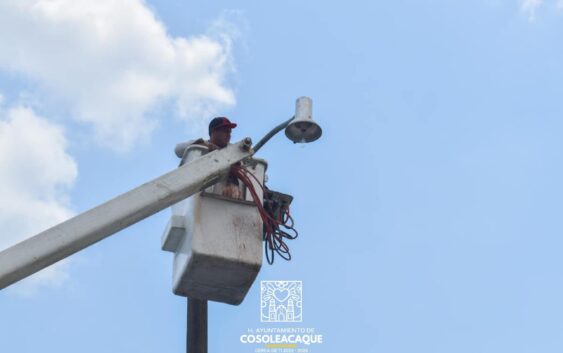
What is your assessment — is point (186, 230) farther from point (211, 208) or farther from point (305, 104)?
point (305, 104)

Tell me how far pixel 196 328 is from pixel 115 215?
2.46m

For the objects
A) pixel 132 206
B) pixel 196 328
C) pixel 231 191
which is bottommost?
pixel 196 328

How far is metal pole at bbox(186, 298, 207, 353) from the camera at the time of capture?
854 centimetres

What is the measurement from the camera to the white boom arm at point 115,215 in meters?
5.98

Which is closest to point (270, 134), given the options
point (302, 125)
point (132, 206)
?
point (302, 125)

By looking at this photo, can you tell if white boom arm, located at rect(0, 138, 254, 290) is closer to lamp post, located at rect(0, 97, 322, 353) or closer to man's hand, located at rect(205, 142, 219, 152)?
lamp post, located at rect(0, 97, 322, 353)

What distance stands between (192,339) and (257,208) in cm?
197

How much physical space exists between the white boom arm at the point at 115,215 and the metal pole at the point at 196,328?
1.98 metres

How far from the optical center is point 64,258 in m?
6.21

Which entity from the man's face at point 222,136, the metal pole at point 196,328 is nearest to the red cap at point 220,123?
the man's face at point 222,136

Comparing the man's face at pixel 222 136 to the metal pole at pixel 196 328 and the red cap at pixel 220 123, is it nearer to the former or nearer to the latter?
the red cap at pixel 220 123

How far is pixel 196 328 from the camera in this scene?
8.57 m

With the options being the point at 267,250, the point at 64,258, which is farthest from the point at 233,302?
the point at 64,258

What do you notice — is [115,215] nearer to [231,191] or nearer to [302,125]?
[231,191]
